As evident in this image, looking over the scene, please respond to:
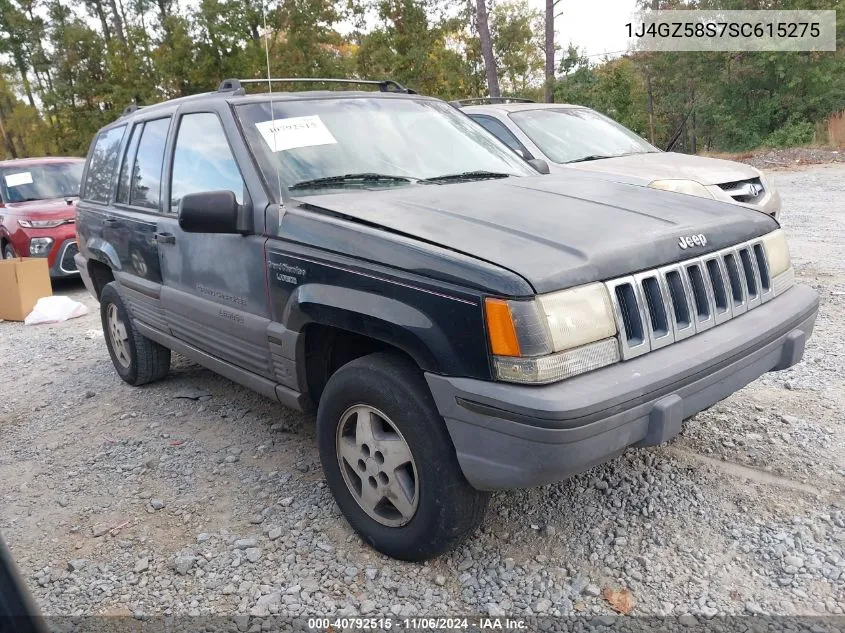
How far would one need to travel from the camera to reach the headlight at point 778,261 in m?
3.02

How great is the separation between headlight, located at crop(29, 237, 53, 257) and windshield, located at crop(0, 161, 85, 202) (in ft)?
3.27

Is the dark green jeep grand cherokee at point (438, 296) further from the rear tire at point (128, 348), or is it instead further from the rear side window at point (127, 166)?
the rear tire at point (128, 348)

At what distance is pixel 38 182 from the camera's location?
922cm

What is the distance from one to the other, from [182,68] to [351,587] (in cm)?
2612

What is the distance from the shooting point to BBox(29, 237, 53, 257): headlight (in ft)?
27.3

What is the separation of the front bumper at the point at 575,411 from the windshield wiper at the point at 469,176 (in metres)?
1.33

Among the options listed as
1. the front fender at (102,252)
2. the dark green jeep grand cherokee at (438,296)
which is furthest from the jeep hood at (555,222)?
the front fender at (102,252)

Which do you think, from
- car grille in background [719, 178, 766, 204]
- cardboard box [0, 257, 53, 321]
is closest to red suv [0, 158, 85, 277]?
cardboard box [0, 257, 53, 321]

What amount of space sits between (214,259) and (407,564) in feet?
5.66

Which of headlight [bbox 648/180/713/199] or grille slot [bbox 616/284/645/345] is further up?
grille slot [bbox 616/284/645/345]

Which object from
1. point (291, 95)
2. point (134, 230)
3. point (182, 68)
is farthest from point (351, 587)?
point (182, 68)

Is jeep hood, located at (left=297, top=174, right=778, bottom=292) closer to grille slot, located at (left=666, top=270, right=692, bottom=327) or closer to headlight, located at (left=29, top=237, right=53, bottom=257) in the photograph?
grille slot, located at (left=666, top=270, right=692, bottom=327)

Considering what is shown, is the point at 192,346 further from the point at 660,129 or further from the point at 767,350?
the point at 660,129

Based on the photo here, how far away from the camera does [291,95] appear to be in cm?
355
